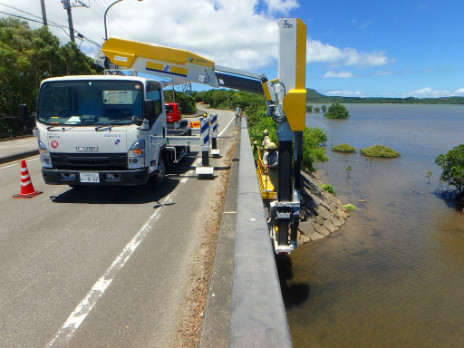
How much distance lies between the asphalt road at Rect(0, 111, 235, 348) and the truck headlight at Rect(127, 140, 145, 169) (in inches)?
35.2

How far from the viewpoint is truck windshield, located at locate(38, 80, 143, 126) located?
664 centimetres

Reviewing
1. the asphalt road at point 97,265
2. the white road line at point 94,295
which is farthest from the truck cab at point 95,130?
the white road line at point 94,295

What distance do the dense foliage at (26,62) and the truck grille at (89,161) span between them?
16.1 meters

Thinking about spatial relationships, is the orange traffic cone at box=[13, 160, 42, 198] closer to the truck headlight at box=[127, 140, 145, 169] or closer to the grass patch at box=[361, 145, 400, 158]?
the truck headlight at box=[127, 140, 145, 169]

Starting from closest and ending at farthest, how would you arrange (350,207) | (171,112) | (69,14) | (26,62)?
(171,112)
(350,207)
(26,62)
(69,14)

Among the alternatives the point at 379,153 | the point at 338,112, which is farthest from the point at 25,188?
the point at 338,112

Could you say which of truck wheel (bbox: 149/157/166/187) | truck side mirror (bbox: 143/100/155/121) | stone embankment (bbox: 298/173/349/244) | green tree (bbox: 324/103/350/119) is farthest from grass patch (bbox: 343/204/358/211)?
green tree (bbox: 324/103/350/119)

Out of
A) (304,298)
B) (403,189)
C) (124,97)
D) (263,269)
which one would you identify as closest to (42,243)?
(124,97)

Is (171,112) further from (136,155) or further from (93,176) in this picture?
(93,176)

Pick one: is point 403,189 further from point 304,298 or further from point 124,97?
point 124,97

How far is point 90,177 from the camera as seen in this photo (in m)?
6.51

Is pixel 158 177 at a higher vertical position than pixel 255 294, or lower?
lower

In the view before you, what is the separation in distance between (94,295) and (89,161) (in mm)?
3422

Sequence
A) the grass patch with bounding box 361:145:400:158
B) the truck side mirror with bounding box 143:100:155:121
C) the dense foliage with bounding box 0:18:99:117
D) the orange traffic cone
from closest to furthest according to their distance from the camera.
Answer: the truck side mirror with bounding box 143:100:155:121 → the orange traffic cone → the dense foliage with bounding box 0:18:99:117 → the grass patch with bounding box 361:145:400:158
